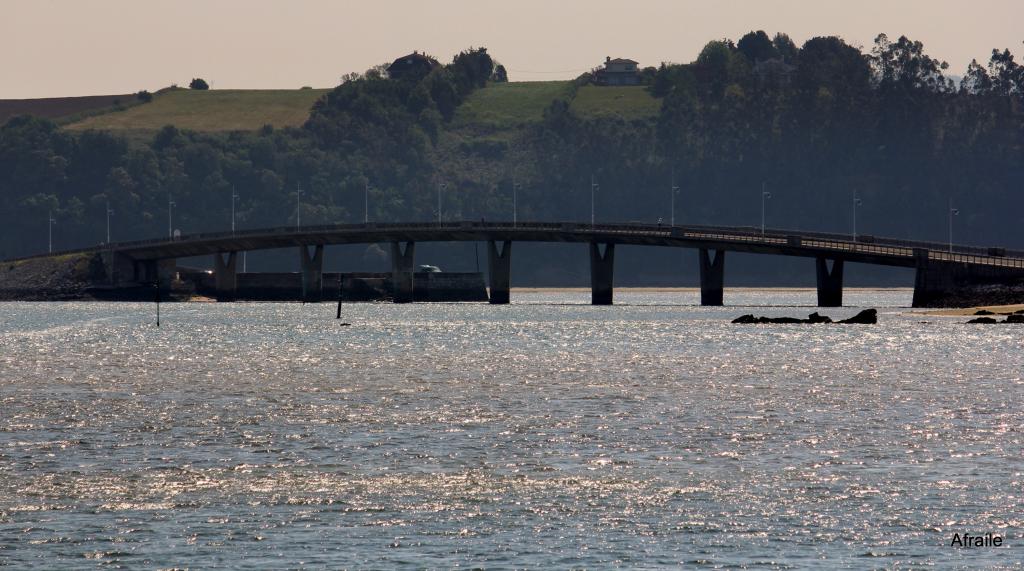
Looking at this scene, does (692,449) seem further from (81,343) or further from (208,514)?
(81,343)

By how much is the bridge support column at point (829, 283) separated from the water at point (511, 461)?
77.9 metres

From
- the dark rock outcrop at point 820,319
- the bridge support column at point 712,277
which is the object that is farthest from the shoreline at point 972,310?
the bridge support column at point 712,277

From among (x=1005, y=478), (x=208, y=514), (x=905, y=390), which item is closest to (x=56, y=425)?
(x=208, y=514)

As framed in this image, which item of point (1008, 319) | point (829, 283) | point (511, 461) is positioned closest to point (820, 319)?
point (1008, 319)

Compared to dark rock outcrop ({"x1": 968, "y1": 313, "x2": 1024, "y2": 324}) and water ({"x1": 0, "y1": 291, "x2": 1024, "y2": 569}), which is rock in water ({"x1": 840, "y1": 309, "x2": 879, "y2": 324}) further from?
water ({"x1": 0, "y1": 291, "x2": 1024, "y2": 569})

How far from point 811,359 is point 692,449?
4834cm

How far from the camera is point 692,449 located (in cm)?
5056

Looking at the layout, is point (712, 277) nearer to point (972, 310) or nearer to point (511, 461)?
point (972, 310)

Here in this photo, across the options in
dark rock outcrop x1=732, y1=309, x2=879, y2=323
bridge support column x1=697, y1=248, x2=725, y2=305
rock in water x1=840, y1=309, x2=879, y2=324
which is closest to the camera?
rock in water x1=840, y1=309, x2=879, y2=324

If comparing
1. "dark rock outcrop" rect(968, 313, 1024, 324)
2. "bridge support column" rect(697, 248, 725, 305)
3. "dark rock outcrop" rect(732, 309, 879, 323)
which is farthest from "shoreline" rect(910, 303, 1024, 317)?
"bridge support column" rect(697, 248, 725, 305)

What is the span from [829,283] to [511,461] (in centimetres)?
13666

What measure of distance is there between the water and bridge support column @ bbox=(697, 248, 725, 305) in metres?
89.4

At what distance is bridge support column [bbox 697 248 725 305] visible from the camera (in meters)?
189

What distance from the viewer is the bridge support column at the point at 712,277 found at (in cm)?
18900
